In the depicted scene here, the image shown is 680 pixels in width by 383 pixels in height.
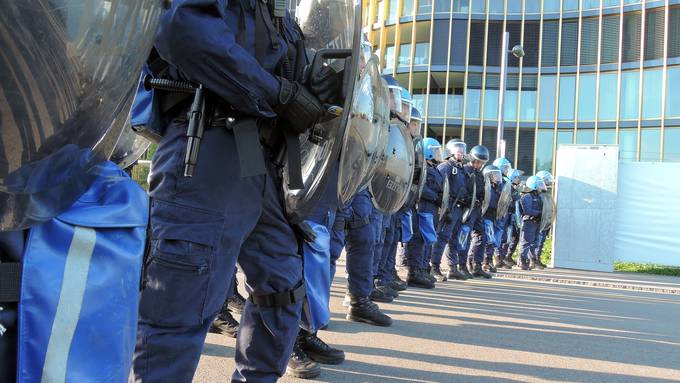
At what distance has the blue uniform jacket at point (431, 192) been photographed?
763cm

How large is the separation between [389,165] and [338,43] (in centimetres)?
183

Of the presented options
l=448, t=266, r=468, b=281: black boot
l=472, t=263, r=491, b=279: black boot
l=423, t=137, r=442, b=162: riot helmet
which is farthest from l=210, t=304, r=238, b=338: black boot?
l=472, t=263, r=491, b=279: black boot

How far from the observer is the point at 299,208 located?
7.32 ft

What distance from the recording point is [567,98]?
982 inches

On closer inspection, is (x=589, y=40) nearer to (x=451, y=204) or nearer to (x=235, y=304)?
(x=451, y=204)

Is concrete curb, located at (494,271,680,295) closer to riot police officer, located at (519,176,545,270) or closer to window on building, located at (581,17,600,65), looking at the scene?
riot police officer, located at (519,176,545,270)

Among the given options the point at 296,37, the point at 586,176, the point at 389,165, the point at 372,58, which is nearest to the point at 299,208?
the point at 296,37

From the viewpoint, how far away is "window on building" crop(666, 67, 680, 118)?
22.7 metres

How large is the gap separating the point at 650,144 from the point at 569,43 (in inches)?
200

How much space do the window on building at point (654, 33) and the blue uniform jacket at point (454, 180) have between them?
18.0 metres

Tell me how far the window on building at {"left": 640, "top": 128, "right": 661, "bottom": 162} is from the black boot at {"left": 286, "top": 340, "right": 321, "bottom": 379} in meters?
22.8

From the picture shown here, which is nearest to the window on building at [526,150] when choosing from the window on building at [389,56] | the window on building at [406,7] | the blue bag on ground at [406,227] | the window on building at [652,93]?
the window on building at [652,93]

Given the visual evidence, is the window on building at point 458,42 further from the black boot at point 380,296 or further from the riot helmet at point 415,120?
the black boot at point 380,296

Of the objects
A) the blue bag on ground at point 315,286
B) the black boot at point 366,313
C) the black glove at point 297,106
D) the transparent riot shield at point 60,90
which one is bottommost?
the black boot at point 366,313
